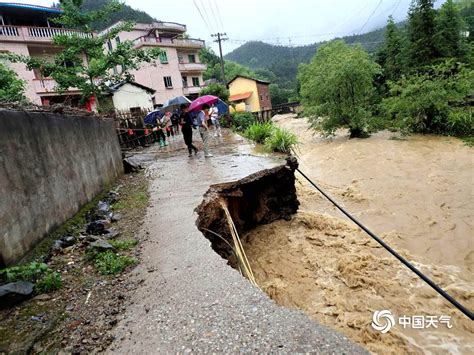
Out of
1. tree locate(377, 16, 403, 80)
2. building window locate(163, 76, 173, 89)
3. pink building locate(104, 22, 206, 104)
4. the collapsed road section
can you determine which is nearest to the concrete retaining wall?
the collapsed road section

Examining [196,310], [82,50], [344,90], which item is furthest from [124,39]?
[196,310]

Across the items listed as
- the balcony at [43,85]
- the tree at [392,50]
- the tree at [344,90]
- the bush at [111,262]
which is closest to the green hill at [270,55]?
the tree at [392,50]

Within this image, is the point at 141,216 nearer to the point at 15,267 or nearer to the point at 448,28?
the point at 15,267

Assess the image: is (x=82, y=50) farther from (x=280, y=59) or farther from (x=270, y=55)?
(x=270, y=55)

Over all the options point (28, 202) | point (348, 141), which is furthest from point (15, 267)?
point (348, 141)

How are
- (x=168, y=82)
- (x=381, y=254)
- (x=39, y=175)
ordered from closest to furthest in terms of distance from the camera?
(x=39, y=175), (x=381, y=254), (x=168, y=82)

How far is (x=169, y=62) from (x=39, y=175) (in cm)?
3218

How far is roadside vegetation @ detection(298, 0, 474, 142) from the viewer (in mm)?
15539

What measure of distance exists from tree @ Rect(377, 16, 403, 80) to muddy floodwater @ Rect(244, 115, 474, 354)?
55.9 feet

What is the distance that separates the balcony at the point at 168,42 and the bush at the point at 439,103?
25.0 m

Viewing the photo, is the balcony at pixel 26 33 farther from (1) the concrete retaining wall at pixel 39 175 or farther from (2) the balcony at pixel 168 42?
(1) the concrete retaining wall at pixel 39 175

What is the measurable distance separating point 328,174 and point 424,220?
208 inches

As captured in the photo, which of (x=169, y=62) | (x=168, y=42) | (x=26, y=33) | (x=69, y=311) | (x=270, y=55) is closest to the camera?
(x=69, y=311)

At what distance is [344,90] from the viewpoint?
1814 cm
